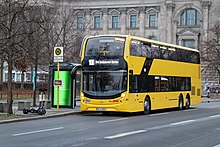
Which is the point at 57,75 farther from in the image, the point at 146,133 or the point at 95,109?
the point at 146,133

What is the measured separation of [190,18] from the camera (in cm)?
10931

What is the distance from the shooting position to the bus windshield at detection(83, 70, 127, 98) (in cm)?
2686

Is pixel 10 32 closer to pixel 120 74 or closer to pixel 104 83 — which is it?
pixel 104 83

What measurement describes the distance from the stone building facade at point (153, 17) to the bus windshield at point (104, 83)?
7778cm

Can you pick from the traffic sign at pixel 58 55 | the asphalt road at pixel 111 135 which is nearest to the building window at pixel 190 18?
the traffic sign at pixel 58 55

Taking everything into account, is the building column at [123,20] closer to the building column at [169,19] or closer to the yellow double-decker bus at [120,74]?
the building column at [169,19]

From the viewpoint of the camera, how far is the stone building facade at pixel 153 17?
107688 mm

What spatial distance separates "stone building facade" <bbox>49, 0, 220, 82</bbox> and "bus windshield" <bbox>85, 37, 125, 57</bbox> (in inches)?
3044

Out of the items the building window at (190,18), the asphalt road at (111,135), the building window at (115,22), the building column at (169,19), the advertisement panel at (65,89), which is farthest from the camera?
the building window at (115,22)

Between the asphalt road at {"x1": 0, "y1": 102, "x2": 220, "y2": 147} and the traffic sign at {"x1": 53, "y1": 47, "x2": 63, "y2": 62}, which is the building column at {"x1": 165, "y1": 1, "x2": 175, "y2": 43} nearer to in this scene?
the traffic sign at {"x1": 53, "y1": 47, "x2": 63, "y2": 62}

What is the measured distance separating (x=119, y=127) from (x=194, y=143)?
219 inches

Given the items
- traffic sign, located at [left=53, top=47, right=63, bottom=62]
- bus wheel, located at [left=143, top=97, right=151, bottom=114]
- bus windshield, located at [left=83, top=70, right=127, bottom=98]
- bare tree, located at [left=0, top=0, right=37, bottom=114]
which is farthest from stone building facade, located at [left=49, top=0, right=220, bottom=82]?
bus windshield, located at [left=83, top=70, right=127, bottom=98]

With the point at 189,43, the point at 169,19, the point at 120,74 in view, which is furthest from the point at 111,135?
the point at 169,19

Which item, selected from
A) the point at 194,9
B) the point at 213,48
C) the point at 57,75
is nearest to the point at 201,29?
the point at 194,9
